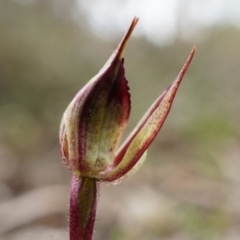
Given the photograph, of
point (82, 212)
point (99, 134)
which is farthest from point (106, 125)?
point (82, 212)

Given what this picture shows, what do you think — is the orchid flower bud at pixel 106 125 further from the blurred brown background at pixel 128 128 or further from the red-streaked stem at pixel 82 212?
the blurred brown background at pixel 128 128

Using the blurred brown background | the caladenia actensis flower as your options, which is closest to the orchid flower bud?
the caladenia actensis flower

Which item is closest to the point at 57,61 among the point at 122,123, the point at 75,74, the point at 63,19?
the point at 75,74

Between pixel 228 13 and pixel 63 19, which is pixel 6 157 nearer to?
pixel 63 19

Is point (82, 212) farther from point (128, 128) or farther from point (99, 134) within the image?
point (128, 128)

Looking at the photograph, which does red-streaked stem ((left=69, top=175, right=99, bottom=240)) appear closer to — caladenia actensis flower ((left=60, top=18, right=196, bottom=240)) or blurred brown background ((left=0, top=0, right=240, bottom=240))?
caladenia actensis flower ((left=60, top=18, right=196, bottom=240))

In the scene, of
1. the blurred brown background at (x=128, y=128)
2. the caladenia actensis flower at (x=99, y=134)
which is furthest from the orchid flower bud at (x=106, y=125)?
the blurred brown background at (x=128, y=128)
